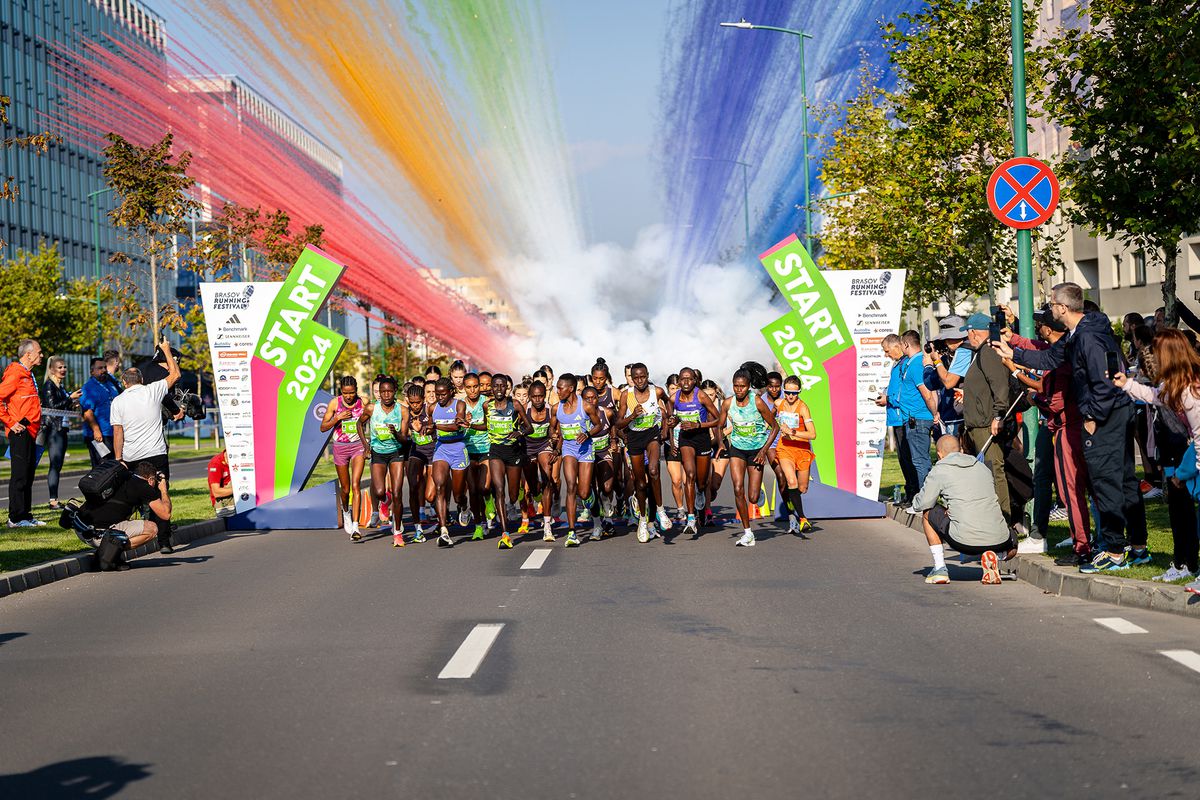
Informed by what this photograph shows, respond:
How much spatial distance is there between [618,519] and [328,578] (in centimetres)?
606

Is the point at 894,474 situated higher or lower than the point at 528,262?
lower

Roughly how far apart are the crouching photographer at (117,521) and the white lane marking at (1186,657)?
30.9ft

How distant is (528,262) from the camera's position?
35188mm

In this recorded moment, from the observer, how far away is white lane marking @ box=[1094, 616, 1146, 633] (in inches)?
352

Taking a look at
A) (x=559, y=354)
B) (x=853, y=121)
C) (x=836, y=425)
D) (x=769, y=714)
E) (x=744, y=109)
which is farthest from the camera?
(x=559, y=354)

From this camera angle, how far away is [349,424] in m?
17.3

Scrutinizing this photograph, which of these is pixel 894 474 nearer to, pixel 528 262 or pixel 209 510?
pixel 209 510

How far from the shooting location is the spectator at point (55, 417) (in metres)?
18.6

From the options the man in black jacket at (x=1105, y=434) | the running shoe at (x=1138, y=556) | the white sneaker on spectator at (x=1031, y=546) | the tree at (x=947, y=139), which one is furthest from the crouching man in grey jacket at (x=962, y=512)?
the tree at (x=947, y=139)

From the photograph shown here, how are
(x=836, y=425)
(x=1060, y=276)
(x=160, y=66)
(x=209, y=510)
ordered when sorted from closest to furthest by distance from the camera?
(x=836, y=425)
(x=209, y=510)
(x=160, y=66)
(x=1060, y=276)

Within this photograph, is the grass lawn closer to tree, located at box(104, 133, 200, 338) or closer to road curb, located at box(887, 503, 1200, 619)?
tree, located at box(104, 133, 200, 338)

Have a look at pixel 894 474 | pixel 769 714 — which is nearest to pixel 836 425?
pixel 894 474

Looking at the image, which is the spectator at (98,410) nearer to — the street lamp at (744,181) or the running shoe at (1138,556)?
the running shoe at (1138,556)

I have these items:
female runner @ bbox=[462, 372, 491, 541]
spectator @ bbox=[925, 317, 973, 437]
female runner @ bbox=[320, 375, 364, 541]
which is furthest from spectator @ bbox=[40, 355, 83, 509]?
spectator @ bbox=[925, 317, 973, 437]
